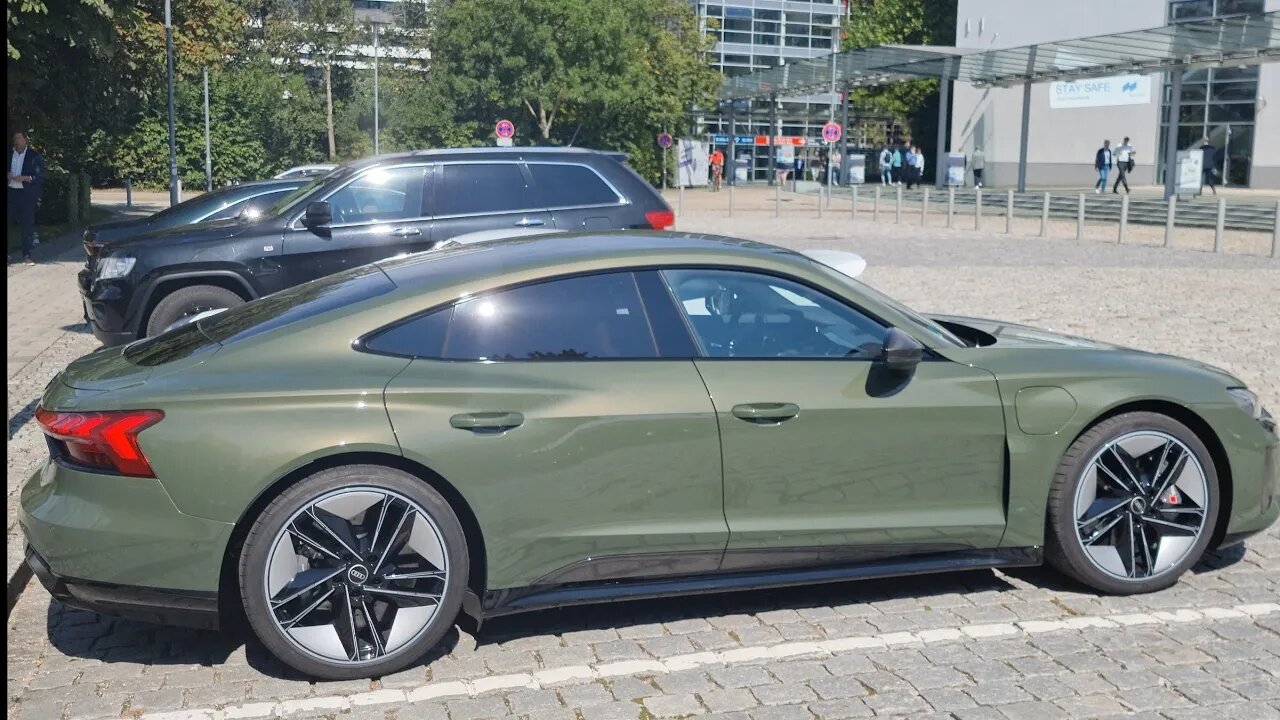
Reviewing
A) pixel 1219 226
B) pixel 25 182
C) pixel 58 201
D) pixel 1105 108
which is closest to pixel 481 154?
pixel 25 182

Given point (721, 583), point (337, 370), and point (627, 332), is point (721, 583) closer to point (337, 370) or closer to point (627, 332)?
point (627, 332)

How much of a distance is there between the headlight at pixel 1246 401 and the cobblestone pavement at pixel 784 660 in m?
0.70

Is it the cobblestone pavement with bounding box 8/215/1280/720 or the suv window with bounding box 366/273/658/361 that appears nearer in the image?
the cobblestone pavement with bounding box 8/215/1280/720

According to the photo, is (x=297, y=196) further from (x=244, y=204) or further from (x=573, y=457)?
(x=573, y=457)

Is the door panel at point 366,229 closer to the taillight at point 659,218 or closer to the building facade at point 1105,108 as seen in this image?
the taillight at point 659,218

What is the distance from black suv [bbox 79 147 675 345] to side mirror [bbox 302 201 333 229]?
11 millimetres

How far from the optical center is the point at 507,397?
434cm

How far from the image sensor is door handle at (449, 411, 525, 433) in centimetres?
428

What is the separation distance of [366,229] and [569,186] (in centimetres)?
167

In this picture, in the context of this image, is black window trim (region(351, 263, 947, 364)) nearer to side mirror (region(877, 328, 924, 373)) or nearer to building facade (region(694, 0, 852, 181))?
side mirror (region(877, 328, 924, 373))

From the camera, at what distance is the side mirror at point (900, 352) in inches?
180

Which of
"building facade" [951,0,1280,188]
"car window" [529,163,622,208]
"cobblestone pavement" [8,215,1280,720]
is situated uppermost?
"building facade" [951,0,1280,188]

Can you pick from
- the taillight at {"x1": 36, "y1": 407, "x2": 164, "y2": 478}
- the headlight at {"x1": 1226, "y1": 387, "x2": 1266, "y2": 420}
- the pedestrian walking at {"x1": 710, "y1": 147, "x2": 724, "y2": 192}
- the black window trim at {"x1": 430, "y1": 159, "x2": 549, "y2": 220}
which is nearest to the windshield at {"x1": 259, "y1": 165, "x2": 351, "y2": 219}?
the black window trim at {"x1": 430, "y1": 159, "x2": 549, "y2": 220}

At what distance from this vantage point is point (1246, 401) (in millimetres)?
5133
